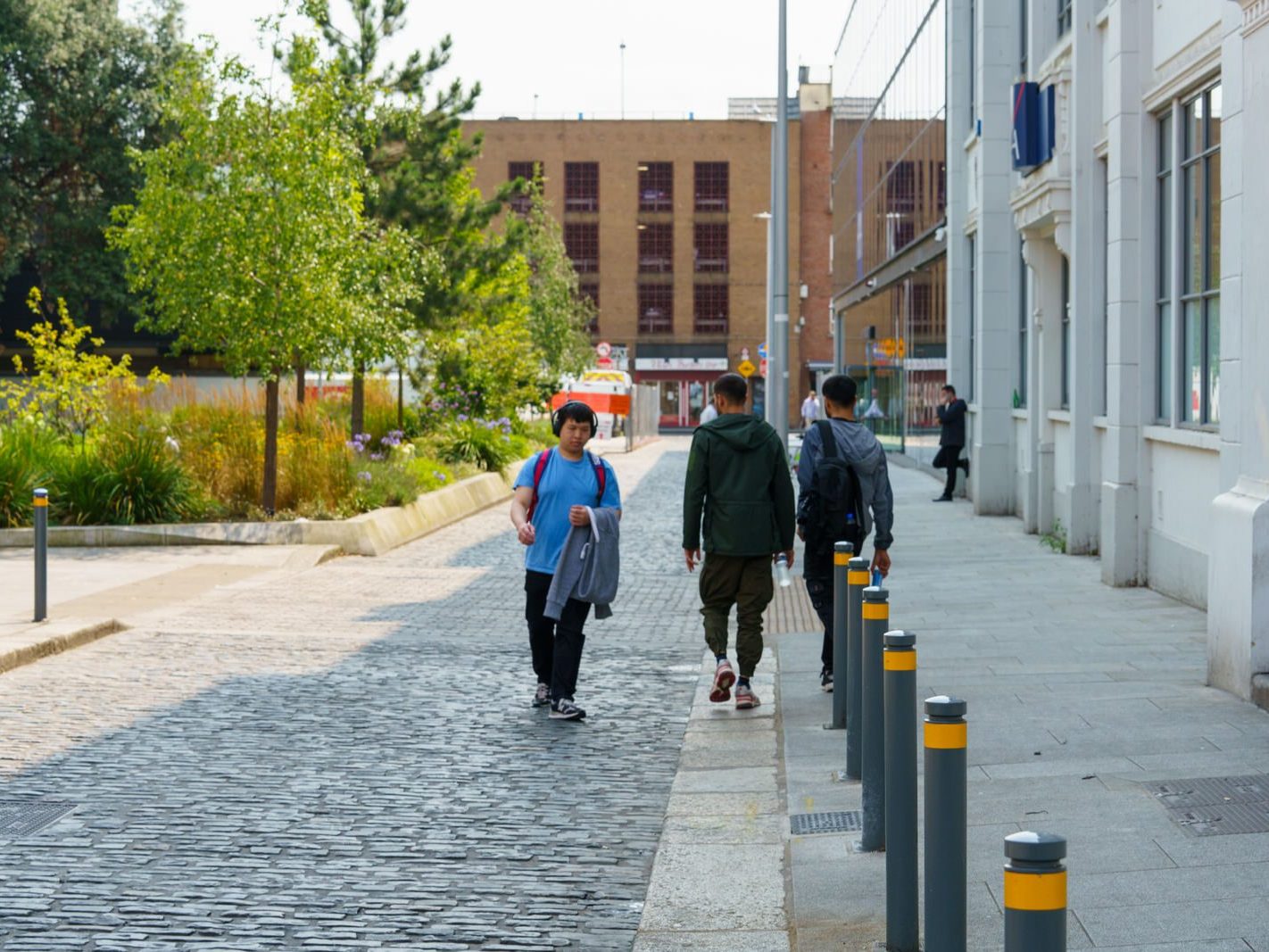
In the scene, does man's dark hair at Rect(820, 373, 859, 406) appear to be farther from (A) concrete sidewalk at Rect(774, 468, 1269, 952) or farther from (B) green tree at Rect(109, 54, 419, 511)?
(B) green tree at Rect(109, 54, 419, 511)

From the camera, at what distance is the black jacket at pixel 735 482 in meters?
9.03

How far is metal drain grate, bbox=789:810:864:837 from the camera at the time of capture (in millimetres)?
6363

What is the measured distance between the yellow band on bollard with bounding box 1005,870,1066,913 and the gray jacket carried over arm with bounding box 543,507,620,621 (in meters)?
6.42

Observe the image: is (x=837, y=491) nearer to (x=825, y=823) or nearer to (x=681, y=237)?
(x=825, y=823)

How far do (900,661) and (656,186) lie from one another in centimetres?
8004

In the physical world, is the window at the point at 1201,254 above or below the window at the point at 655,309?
below

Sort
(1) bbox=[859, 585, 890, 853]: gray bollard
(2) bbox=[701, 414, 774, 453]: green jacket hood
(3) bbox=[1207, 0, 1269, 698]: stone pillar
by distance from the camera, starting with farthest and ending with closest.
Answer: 1. (2) bbox=[701, 414, 774, 453]: green jacket hood
2. (3) bbox=[1207, 0, 1269, 698]: stone pillar
3. (1) bbox=[859, 585, 890, 853]: gray bollard

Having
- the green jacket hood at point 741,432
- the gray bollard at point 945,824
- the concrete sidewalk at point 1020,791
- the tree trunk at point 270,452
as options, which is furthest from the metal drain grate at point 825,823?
the tree trunk at point 270,452

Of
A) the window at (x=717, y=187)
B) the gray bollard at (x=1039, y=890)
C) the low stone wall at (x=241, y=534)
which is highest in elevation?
the window at (x=717, y=187)

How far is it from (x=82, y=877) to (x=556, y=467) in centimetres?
385

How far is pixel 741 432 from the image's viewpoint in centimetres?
902

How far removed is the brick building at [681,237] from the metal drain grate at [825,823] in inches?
2985

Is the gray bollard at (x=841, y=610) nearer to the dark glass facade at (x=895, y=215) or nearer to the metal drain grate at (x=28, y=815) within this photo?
the metal drain grate at (x=28, y=815)

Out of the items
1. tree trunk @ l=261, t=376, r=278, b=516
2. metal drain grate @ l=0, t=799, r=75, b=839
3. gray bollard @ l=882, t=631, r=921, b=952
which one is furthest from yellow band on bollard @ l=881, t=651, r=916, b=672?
tree trunk @ l=261, t=376, r=278, b=516
